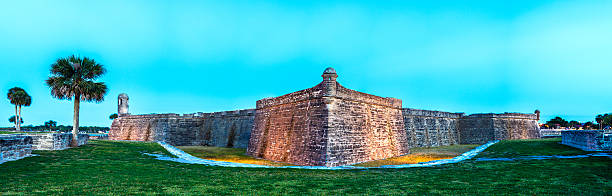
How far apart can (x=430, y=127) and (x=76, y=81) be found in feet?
101

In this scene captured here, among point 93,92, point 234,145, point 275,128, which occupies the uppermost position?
point 93,92

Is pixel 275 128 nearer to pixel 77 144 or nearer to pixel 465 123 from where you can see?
pixel 77 144

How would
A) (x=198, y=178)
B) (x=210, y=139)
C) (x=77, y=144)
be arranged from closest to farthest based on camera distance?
(x=198, y=178) < (x=77, y=144) < (x=210, y=139)

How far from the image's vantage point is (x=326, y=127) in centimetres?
1714

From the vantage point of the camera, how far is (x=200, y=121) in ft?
116

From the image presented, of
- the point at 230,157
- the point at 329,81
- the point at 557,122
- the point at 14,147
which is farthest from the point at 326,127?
the point at 557,122

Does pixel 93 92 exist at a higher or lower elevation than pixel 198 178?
higher

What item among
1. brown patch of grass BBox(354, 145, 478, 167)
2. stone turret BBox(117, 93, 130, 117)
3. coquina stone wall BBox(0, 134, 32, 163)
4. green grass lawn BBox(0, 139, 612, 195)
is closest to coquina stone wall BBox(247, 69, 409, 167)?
brown patch of grass BBox(354, 145, 478, 167)

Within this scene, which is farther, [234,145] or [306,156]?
[234,145]

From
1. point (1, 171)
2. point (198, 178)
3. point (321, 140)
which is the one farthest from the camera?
point (321, 140)

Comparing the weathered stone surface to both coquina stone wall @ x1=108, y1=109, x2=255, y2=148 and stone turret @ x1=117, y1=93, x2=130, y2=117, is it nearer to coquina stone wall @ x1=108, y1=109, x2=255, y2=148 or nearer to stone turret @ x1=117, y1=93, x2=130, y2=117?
coquina stone wall @ x1=108, y1=109, x2=255, y2=148

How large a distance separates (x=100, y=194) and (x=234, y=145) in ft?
79.7

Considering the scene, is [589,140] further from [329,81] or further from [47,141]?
[47,141]

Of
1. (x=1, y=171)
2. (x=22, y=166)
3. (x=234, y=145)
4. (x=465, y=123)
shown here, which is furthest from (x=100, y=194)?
(x=465, y=123)
